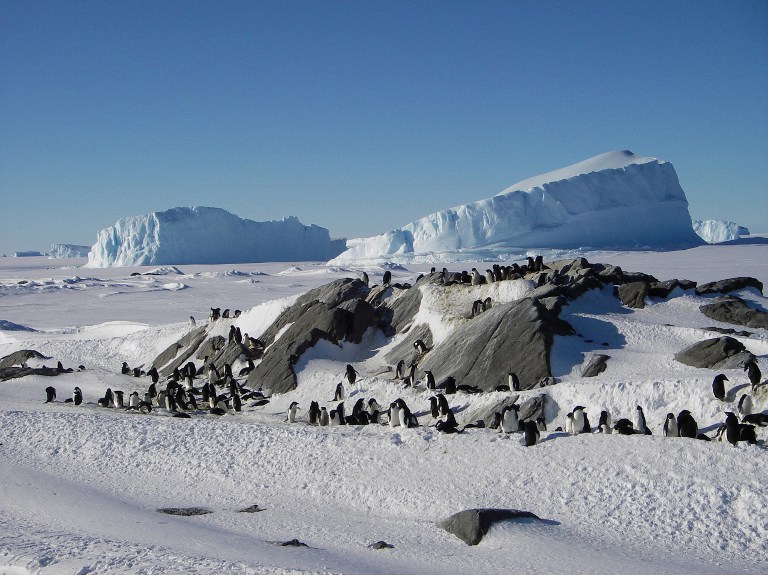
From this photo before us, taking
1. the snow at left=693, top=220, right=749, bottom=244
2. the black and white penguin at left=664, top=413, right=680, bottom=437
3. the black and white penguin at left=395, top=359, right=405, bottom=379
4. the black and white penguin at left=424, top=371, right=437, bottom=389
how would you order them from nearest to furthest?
the black and white penguin at left=664, top=413, right=680, bottom=437 → the black and white penguin at left=424, top=371, right=437, bottom=389 → the black and white penguin at left=395, top=359, right=405, bottom=379 → the snow at left=693, top=220, right=749, bottom=244

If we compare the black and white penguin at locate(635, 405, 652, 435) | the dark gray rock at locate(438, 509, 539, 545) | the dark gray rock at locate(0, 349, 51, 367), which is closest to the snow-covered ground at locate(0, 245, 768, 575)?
the dark gray rock at locate(438, 509, 539, 545)

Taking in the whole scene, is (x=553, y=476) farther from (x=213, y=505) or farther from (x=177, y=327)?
(x=177, y=327)

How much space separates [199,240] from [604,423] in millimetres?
75138

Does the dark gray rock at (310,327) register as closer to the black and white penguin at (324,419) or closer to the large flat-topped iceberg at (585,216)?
the black and white penguin at (324,419)

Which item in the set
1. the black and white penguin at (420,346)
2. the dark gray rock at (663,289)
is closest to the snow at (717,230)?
the dark gray rock at (663,289)

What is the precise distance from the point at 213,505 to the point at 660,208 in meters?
73.7

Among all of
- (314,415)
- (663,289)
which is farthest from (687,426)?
(663,289)

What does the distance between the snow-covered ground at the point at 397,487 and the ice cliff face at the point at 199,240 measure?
6509cm

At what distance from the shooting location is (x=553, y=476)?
1114 centimetres

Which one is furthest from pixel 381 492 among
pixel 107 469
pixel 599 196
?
pixel 599 196

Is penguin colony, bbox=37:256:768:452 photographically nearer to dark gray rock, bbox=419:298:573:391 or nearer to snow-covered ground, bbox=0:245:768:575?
snow-covered ground, bbox=0:245:768:575

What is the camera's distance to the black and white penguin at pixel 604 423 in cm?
1339

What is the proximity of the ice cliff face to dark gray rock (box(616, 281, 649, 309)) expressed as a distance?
6670 centimetres

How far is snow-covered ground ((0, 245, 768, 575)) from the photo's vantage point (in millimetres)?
9047
